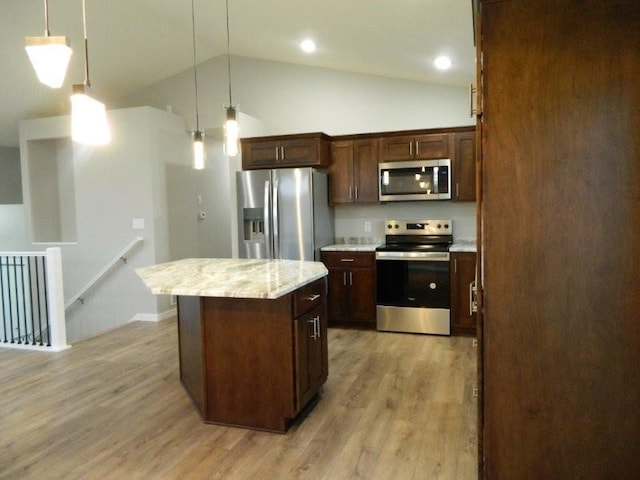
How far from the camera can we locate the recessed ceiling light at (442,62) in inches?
161

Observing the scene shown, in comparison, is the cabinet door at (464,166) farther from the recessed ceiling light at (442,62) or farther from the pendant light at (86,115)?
the pendant light at (86,115)

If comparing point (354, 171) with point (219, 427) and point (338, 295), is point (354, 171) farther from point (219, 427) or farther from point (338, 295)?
point (219, 427)

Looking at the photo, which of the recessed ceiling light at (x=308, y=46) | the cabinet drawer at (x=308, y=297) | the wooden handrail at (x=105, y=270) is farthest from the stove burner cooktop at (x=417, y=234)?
the wooden handrail at (x=105, y=270)

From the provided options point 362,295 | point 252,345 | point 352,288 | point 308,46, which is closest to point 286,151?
point 308,46

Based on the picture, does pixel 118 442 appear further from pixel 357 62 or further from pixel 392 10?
pixel 357 62

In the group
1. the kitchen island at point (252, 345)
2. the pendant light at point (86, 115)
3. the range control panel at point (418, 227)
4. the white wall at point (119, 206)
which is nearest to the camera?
the pendant light at point (86, 115)

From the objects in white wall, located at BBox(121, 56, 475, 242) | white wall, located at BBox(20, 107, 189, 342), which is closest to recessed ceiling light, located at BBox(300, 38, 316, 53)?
white wall, located at BBox(121, 56, 475, 242)

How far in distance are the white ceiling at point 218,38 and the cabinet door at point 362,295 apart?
6.92 ft

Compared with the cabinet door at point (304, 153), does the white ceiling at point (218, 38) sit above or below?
above

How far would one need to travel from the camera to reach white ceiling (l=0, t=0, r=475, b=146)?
346 centimetres

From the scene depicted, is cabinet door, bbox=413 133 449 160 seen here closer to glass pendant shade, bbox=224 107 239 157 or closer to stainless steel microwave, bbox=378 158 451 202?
stainless steel microwave, bbox=378 158 451 202

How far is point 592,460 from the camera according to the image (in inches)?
63.6

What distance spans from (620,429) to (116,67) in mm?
5806

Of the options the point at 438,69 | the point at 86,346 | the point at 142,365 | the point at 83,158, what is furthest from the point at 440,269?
the point at 83,158
